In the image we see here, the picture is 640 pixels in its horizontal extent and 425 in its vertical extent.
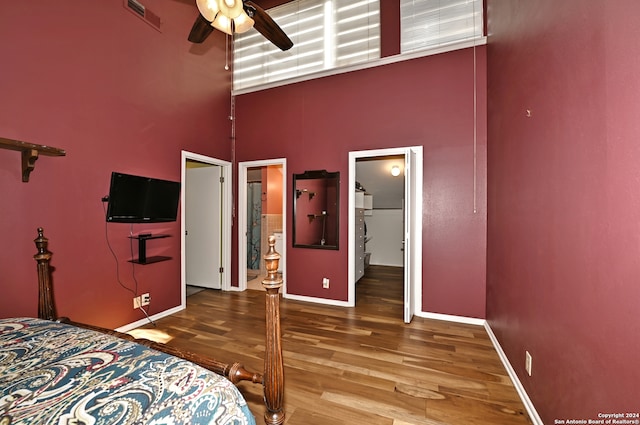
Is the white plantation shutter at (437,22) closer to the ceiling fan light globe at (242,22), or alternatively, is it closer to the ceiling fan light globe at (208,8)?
the ceiling fan light globe at (242,22)

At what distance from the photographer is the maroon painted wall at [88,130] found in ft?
6.72

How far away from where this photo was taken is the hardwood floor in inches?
65.9

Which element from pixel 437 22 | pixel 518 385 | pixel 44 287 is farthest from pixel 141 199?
pixel 437 22

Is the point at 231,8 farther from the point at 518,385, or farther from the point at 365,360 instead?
the point at 518,385

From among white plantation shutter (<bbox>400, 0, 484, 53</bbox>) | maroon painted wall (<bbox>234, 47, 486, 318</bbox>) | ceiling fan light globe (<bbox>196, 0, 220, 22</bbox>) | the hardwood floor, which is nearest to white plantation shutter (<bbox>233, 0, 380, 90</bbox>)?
maroon painted wall (<bbox>234, 47, 486, 318</bbox>)

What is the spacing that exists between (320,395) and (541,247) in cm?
172

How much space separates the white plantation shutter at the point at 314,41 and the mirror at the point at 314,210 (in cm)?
153

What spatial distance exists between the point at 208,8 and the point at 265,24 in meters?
0.48

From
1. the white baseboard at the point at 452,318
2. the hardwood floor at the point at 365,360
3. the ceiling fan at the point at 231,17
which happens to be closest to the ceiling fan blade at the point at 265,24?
the ceiling fan at the point at 231,17

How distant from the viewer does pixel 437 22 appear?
313 cm

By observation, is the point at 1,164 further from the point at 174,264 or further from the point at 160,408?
the point at 160,408

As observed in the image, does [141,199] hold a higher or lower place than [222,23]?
lower

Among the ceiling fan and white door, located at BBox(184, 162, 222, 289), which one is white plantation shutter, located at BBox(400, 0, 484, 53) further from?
white door, located at BBox(184, 162, 222, 289)

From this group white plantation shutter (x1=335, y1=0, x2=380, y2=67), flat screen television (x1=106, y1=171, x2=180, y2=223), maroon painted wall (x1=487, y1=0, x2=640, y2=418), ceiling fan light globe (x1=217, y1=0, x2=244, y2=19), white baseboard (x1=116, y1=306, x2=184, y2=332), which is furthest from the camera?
white plantation shutter (x1=335, y1=0, x2=380, y2=67)
